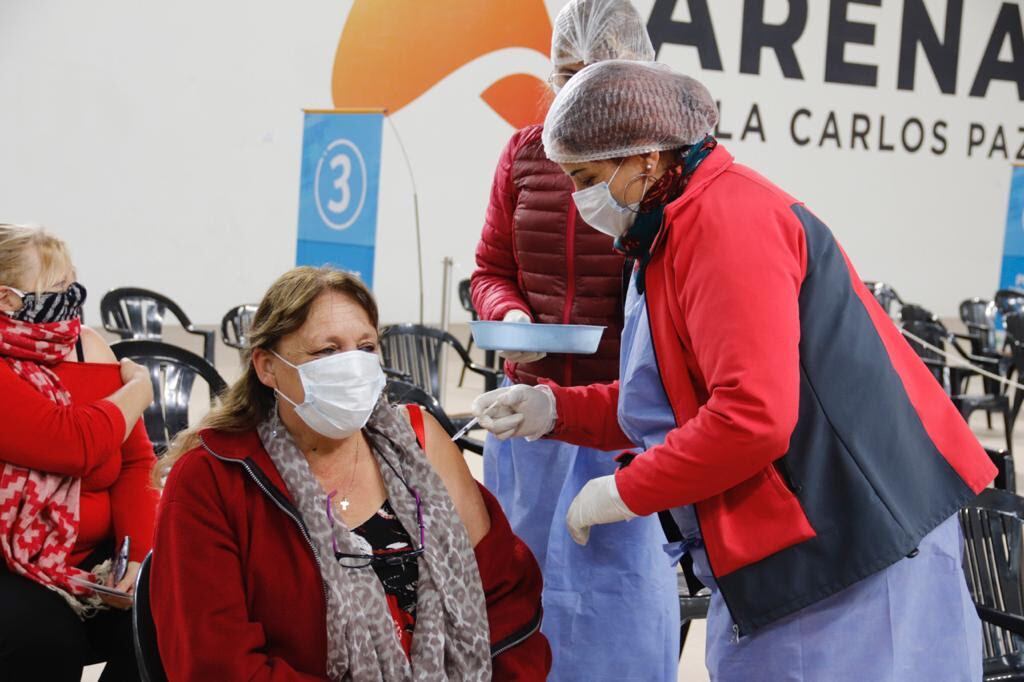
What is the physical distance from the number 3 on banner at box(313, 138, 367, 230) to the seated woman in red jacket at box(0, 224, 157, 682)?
2.79m

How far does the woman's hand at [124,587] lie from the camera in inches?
83.0

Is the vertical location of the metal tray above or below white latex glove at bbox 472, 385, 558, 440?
Result: above

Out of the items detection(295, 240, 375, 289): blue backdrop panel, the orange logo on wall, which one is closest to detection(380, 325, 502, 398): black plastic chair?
detection(295, 240, 375, 289): blue backdrop panel

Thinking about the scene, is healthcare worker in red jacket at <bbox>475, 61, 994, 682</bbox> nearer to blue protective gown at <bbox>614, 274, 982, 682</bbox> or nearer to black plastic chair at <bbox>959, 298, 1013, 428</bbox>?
blue protective gown at <bbox>614, 274, 982, 682</bbox>

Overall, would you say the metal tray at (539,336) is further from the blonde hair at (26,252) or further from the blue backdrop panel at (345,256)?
the blue backdrop panel at (345,256)

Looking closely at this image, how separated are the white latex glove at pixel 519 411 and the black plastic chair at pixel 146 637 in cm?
58

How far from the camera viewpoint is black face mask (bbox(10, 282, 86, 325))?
2154 mm

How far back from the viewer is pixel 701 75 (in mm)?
9742

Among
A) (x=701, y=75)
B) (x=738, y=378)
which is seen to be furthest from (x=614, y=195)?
(x=701, y=75)

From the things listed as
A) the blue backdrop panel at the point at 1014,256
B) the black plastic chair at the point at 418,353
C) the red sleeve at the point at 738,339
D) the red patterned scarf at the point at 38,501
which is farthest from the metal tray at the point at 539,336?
the blue backdrop panel at the point at 1014,256

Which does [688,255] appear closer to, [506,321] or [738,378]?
[738,378]

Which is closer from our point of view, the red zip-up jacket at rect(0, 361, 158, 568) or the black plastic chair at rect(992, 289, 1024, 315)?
the red zip-up jacket at rect(0, 361, 158, 568)

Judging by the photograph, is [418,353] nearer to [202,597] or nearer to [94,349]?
[94,349]

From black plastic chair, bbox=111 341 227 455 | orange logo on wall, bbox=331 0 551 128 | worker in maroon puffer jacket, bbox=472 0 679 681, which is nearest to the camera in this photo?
worker in maroon puffer jacket, bbox=472 0 679 681
